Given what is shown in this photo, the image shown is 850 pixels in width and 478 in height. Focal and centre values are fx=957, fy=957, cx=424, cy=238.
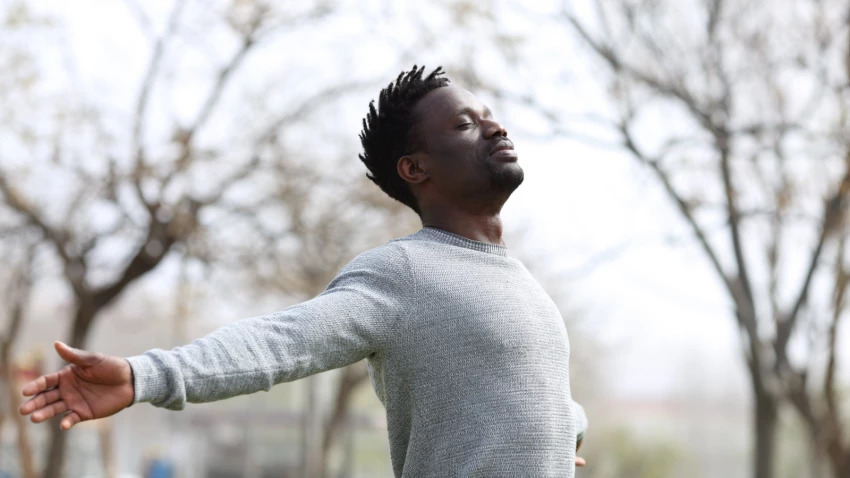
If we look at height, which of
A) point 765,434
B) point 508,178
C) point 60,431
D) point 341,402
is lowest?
point 341,402

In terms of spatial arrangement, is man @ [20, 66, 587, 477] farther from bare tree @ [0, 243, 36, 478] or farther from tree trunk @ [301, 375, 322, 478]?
tree trunk @ [301, 375, 322, 478]

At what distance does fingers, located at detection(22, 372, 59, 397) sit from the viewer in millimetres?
1790

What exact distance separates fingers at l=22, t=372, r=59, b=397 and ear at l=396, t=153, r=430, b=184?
1.10 meters

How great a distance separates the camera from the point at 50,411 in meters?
1.82

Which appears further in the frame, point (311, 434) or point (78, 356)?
point (311, 434)

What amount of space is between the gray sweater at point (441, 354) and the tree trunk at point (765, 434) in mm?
7217

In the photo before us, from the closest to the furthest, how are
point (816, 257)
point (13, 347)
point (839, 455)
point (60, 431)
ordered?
point (816, 257) < point (60, 431) < point (839, 455) < point (13, 347)

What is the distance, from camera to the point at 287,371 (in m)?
2.09

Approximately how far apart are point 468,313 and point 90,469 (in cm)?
2560

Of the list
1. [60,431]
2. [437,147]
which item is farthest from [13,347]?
[437,147]

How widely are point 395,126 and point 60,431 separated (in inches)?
389

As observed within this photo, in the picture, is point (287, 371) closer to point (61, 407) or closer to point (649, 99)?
point (61, 407)

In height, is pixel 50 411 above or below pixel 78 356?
below

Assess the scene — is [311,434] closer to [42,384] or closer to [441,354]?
[441,354]
